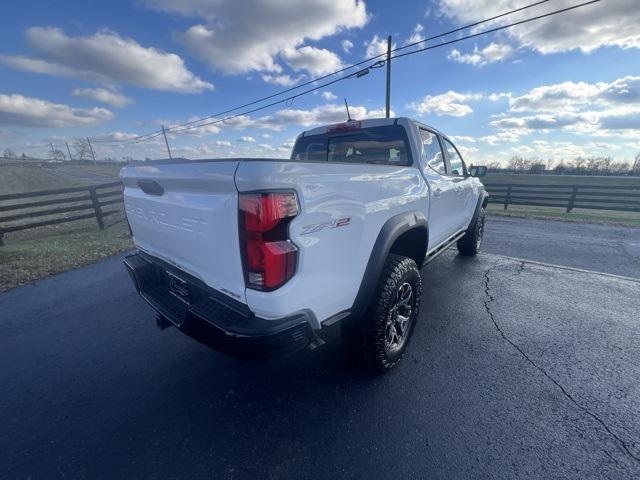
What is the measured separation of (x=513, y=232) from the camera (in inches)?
305

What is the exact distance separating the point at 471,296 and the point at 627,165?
8219 centimetres

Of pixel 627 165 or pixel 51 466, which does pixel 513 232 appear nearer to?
pixel 51 466

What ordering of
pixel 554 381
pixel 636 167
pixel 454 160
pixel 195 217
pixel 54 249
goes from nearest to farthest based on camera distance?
1. pixel 195 217
2. pixel 554 381
3. pixel 454 160
4. pixel 54 249
5. pixel 636 167

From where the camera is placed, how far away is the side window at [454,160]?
396cm

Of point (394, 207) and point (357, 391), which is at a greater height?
point (394, 207)

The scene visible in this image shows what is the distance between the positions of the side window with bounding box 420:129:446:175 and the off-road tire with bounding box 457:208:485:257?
6.82 feet

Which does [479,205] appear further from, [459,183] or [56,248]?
[56,248]

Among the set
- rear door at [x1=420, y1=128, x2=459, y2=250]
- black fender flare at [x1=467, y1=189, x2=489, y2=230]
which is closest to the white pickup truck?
rear door at [x1=420, y1=128, x2=459, y2=250]

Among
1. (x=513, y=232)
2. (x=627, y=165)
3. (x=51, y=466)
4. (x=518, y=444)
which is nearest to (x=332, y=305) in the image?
(x=518, y=444)

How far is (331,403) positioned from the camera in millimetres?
2145

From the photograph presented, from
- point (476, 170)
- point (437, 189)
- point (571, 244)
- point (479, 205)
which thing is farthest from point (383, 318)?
point (571, 244)

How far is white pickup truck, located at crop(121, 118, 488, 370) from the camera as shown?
1.51m

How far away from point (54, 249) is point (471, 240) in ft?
28.9

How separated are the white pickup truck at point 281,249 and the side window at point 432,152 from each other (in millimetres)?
201
